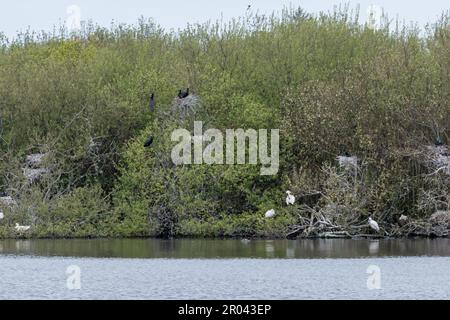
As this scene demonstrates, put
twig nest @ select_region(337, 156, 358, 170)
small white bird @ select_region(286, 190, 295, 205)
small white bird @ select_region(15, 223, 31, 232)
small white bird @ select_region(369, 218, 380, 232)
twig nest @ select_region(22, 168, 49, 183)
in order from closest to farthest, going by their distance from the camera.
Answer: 1. small white bird @ select_region(369, 218, 380, 232)
2. small white bird @ select_region(286, 190, 295, 205)
3. twig nest @ select_region(337, 156, 358, 170)
4. small white bird @ select_region(15, 223, 31, 232)
5. twig nest @ select_region(22, 168, 49, 183)

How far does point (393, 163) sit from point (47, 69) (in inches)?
611

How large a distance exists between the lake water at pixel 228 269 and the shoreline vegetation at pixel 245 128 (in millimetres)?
2568

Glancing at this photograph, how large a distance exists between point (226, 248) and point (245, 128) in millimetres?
9394

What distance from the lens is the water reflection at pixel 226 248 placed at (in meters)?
38.3

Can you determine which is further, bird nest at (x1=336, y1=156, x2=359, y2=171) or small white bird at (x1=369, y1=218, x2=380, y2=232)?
bird nest at (x1=336, y1=156, x2=359, y2=171)

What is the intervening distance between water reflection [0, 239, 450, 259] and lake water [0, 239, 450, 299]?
30 millimetres

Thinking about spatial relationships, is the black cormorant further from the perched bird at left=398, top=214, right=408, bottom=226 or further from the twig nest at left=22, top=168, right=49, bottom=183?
the perched bird at left=398, top=214, right=408, bottom=226

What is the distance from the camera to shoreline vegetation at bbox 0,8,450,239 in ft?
150

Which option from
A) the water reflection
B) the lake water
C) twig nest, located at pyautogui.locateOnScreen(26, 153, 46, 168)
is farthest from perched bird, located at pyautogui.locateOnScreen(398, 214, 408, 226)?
twig nest, located at pyautogui.locateOnScreen(26, 153, 46, 168)

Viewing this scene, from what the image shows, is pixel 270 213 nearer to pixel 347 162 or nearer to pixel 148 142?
pixel 347 162

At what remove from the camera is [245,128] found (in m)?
49.2

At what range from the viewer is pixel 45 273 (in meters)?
33.6
